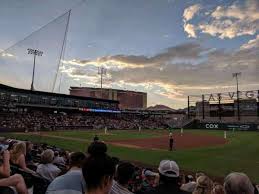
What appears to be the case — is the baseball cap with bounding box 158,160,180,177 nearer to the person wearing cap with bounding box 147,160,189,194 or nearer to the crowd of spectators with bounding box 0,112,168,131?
the person wearing cap with bounding box 147,160,189,194

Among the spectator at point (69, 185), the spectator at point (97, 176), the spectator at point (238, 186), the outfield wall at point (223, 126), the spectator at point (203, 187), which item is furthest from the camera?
the outfield wall at point (223, 126)

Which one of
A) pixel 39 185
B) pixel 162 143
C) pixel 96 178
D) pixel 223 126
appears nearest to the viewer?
pixel 96 178

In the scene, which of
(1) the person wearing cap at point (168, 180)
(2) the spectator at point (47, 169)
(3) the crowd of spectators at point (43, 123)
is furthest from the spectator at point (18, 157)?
(3) the crowd of spectators at point (43, 123)

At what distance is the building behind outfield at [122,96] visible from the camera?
521ft

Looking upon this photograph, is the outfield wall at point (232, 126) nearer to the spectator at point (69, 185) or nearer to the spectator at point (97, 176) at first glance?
the spectator at point (69, 185)

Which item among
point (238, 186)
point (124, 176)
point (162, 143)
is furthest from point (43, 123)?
point (238, 186)

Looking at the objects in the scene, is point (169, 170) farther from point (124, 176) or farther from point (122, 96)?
point (122, 96)

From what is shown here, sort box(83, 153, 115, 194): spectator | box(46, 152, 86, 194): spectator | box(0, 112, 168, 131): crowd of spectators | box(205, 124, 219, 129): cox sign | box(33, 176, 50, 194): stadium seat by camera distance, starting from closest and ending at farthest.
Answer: box(83, 153, 115, 194): spectator, box(46, 152, 86, 194): spectator, box(33, 176, 50, 194): stadium seat, box(0, 112, 168, 131): crowd of spectators, box(205, 124, 219, 129): cox sign

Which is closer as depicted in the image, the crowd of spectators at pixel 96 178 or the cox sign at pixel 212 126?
the crowd of spectators at pixel 96 178

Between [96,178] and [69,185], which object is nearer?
[96,178]

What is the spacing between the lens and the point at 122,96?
17875 centimetres

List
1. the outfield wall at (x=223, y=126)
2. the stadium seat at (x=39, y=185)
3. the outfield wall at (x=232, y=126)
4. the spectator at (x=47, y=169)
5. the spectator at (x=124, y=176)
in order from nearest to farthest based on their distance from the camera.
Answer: the spectator at (x=124, y=176) < the stadium seat at (x=39, y=185) < the spectator at (x=47, y=169) < the outfield wall at (x=232, y=126) < the outfield wall at (x=223, y=126)

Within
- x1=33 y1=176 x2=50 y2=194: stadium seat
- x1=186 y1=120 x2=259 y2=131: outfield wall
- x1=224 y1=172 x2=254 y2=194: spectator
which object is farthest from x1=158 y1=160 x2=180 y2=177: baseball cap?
x1=186 y1=120 x2=259 y2=131: outfield wall

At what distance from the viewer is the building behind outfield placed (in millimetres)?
158875
